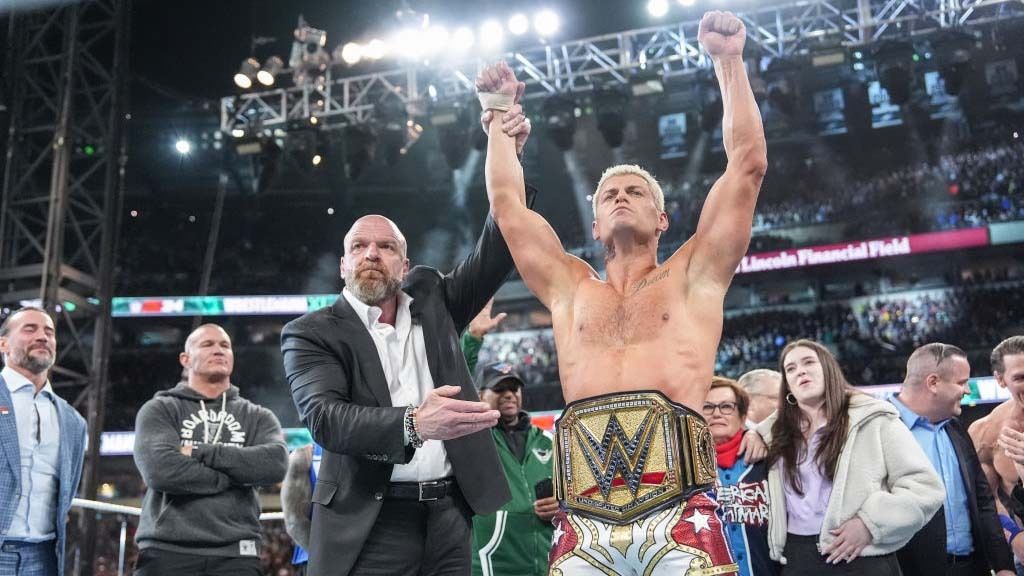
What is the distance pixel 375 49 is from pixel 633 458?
29.3ft

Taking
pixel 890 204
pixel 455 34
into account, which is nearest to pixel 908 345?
pixel 890 204

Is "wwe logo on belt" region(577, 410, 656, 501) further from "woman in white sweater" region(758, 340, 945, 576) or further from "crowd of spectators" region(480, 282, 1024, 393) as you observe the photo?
"crowd of spectators" region(480, 282, 1024, 393)

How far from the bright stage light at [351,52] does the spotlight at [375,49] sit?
0.09 metres

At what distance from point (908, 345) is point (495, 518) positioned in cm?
1260

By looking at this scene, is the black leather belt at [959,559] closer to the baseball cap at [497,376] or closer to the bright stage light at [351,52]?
the baseball cap at [497,376]

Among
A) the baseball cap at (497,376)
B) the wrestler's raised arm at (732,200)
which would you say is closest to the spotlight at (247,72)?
the baseball cap at (497,376)

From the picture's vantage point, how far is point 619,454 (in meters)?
1.90

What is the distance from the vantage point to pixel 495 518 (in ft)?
11.5

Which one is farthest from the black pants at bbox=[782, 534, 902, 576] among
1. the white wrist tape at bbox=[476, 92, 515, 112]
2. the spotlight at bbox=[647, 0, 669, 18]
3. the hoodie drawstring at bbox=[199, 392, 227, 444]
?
the spotlight at bbox=[647, 0, 669, 18]

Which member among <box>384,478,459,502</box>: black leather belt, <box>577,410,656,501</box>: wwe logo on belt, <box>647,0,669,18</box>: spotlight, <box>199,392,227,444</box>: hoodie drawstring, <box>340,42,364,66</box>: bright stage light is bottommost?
<box>384,478,459,502</box>: black leather belt

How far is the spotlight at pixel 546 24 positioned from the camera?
31.1ft

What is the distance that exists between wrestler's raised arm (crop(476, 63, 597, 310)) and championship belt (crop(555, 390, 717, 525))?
0.41 meters

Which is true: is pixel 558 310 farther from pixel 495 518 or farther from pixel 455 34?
pixel 455 34

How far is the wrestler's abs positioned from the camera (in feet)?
6.47
